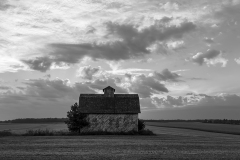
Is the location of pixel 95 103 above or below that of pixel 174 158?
above

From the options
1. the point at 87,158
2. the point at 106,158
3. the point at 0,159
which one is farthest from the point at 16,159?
the point at 106,158

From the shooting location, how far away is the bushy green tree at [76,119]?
47.0m

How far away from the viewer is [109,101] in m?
50.1

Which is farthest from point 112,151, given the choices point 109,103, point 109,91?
point 109,91

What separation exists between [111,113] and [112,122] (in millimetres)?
1528

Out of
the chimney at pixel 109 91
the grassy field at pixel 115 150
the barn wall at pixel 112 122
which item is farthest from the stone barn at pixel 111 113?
the grassy field at pixel 115 150

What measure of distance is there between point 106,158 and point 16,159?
5602mm

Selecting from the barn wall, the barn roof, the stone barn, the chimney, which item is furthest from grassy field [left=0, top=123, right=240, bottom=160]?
the chimney

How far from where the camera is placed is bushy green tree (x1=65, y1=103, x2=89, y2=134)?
4697 cm

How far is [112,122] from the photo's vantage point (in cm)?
4762

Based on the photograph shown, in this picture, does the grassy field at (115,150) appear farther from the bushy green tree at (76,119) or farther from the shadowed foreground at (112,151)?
the bushy green tree at (76,119)

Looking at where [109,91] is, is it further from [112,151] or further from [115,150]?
[112,151]

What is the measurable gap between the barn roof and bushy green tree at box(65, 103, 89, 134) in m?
0.94

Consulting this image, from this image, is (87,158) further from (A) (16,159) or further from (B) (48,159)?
(A) (16,159)
